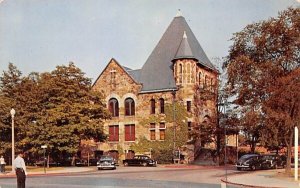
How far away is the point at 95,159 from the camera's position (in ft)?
63.6

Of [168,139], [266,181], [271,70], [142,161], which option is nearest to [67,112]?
[142,161]

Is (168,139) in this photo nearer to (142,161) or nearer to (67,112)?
(142,161)

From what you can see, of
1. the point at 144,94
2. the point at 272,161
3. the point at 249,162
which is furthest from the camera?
the point at 144,94

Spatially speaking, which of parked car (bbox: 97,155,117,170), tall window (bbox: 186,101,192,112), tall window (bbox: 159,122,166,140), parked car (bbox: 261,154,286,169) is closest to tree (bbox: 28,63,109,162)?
parked car (bbox: 97,155,117,170)

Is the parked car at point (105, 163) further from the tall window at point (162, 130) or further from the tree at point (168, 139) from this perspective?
the tall window at point (162, 130)

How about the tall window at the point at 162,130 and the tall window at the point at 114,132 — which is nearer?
the tall window at the point at 162,130

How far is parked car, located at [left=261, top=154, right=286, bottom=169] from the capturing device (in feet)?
68.7

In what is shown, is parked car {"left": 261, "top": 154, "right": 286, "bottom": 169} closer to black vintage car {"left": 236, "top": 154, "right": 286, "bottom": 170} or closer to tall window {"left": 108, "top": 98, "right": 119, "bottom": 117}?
black vintage car {"left": 236, "top": 154, "right": 286, "bottom": 170}

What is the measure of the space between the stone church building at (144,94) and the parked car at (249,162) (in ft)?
7.03

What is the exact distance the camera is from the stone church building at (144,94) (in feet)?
68.6

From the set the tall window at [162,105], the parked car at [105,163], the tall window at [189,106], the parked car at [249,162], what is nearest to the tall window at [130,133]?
the tall window at [162,105]

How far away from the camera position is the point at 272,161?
2167cm

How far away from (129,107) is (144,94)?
1.06 meters

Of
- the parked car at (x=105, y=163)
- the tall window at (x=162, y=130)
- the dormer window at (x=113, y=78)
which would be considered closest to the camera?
the parked car at (x=105, y=163)
